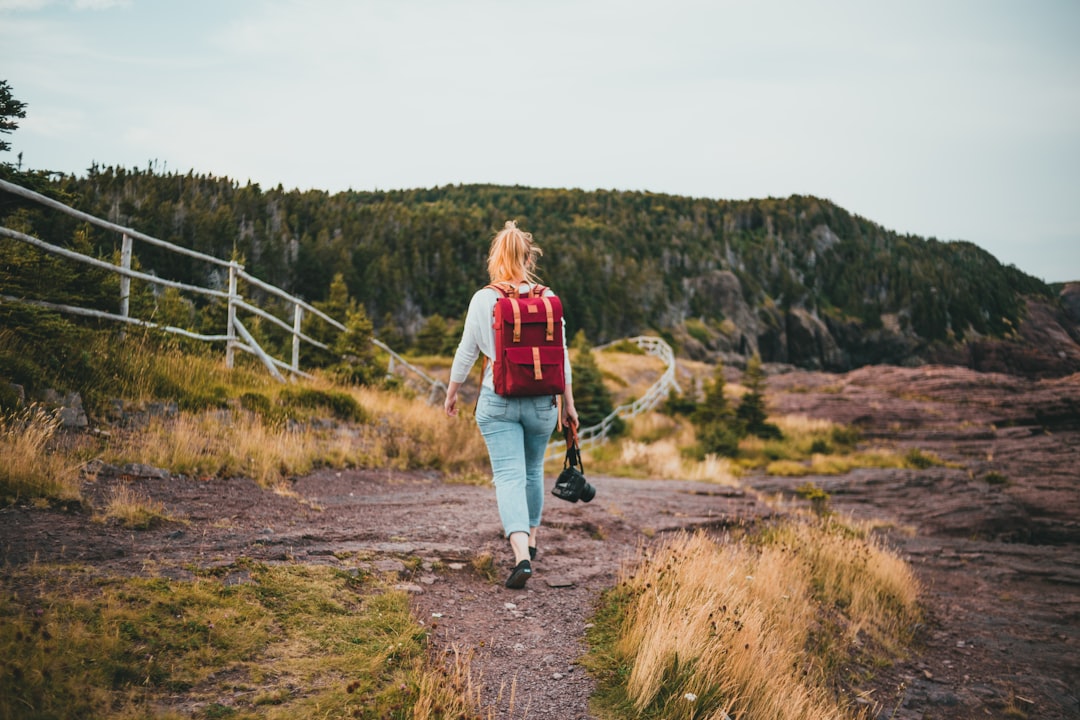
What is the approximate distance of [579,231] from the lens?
101m

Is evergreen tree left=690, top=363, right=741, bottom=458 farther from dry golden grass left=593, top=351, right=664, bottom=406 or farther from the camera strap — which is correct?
the camera strap

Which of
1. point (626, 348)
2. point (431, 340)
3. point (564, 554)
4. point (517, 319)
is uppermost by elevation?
point (626, 348)

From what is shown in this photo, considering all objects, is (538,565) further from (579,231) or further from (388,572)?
(579,231)

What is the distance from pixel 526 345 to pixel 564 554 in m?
2.39

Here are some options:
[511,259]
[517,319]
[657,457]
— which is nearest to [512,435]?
[517,319]

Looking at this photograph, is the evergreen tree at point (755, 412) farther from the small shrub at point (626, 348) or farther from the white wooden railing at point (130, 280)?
the small shrub at point (626, 348)

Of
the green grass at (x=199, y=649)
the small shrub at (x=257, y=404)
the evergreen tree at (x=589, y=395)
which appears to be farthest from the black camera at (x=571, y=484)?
the evergreen tree at (x=589, y=395)

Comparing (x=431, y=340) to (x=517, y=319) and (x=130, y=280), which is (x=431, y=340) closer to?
(x=130, y=280)

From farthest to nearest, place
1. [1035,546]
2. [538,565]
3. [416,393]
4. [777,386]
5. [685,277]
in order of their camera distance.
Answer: [685,277] < [777,386] < [416,393] < [1035,546] < [538,565]

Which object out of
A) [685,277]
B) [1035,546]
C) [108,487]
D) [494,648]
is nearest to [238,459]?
[108,487]

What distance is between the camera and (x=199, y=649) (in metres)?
2.67

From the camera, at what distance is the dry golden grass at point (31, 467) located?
414 centimetres

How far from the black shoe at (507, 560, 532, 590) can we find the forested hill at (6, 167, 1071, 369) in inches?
222

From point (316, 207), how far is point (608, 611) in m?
62.3
